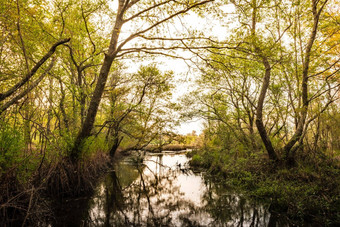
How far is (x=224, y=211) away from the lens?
19.4ft

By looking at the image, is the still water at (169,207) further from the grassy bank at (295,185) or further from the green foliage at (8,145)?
the green foliage at (8,145)

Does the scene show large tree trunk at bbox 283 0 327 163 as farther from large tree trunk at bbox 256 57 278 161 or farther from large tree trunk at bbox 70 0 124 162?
large tree trunk at bbox 70 0 124 162

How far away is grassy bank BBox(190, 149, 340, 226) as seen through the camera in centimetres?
513

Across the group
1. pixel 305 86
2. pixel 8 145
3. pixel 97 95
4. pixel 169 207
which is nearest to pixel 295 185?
pixel 305 86

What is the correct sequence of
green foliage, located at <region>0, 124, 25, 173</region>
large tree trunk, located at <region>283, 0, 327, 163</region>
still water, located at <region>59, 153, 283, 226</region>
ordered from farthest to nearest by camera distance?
1. large tree trunk, located at <region>283, 0, 327, 163</region>
2. still water, located at <region>59, 153, 283, 226</region>
3. green foliage, located at <region>0, 124, 25, 173</region>

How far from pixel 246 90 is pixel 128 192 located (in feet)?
26.6

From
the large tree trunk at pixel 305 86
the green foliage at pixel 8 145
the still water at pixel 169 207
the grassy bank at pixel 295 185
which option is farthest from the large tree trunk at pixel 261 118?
the green foliage at pixel 8 145

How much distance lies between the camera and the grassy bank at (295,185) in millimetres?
5129

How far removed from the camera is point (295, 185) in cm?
659

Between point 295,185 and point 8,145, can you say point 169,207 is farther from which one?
point 8,145

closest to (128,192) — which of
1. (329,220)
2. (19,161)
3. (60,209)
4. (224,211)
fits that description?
(60,209)

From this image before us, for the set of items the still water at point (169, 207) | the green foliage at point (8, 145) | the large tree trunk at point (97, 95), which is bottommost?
the still water at point (169, 207)

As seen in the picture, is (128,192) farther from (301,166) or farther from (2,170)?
(301,166)

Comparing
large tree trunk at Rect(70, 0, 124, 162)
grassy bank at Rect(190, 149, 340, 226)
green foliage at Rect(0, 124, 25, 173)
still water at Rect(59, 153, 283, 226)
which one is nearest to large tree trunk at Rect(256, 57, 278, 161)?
grassy bank at Rect(190, 149, 340, 226)
